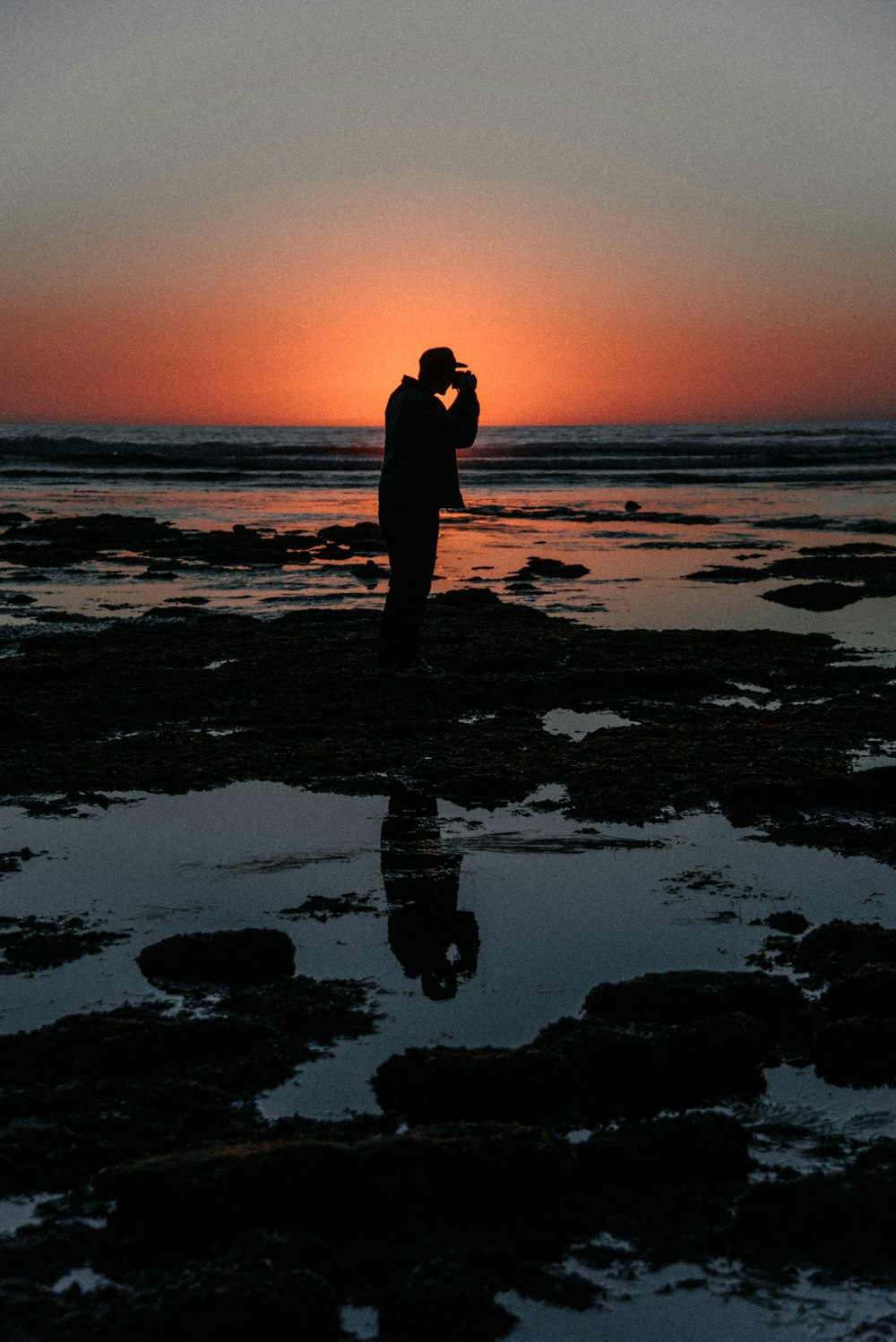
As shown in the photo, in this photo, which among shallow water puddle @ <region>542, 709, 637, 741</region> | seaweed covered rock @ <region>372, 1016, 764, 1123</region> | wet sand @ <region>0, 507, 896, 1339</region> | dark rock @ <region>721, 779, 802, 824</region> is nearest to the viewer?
wet sand @ <region>0, 507, 896, 1339</region>

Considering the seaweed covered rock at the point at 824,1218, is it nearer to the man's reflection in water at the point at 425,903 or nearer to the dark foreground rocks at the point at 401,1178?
the dark foreground rocks at the point at 401,1178

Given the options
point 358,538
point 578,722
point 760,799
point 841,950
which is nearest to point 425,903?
point 841,950

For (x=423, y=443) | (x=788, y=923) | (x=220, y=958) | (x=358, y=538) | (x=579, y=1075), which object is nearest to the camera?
(x=579, y=1075)

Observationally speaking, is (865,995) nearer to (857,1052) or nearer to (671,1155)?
(857,1052)

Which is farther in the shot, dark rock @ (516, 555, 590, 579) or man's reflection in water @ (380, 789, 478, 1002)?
dark rock @ (516, 555, 590, 579)

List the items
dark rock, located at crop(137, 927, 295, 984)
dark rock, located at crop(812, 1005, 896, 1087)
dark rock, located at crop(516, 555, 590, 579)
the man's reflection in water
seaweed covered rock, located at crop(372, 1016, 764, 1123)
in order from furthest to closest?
dark rock, located at crop(516, 555, 590, 579) < the man's reflection in water < dark rock, located at crop(137, 927, 295, 984) < dark rock, located at crop(812, 1005, 896, 1087) < seaweed covered rock, located at crop(372, 1016, 764, 1123)

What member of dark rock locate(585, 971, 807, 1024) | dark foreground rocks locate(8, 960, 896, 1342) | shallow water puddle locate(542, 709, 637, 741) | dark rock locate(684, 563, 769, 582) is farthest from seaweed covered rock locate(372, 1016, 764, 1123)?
dark rock locate(684, 563, 769, 582)

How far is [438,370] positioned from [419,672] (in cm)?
199

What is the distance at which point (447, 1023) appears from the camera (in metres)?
3.46

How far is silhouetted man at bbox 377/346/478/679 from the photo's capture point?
8.38 metres

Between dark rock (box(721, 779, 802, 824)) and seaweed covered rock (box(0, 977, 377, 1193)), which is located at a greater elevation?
dark rock (box(721, 779, 802, 824))

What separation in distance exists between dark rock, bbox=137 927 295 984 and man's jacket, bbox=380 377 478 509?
16.1ft

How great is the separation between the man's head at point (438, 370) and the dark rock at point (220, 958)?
5373 millimetres

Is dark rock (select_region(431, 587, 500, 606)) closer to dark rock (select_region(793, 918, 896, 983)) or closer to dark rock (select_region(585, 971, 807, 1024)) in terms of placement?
dark rock (select_region(793, 918, 896, 983))
